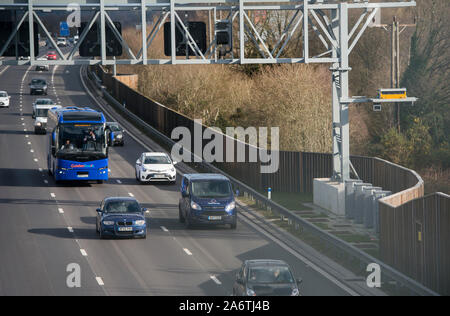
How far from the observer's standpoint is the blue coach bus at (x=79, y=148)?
40.4 meters

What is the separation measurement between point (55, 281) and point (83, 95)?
63.4 m

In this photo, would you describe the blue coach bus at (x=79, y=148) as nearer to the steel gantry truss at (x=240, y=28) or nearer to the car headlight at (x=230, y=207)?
the steel gantry truss at (x=240, y=28)

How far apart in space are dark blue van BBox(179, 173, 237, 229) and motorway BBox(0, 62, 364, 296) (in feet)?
1.48

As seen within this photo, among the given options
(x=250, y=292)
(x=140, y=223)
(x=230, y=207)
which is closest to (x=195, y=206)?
(x=230, y=207)

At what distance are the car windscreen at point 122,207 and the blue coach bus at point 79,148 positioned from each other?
37.9ft

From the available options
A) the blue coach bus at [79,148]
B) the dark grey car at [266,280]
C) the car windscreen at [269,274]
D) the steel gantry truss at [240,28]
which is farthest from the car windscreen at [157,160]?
the car windscreen at [269,274]

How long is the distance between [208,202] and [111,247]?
14.8 feet

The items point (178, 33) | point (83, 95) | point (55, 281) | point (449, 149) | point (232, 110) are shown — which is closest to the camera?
point (55, 281)

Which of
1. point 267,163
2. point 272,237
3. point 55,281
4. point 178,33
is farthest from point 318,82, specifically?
point 55,281

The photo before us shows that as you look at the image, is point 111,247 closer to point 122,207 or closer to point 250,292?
point 122,207

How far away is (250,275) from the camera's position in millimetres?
19172

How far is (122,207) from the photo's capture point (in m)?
29.2

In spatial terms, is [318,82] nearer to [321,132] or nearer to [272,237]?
[321,132]

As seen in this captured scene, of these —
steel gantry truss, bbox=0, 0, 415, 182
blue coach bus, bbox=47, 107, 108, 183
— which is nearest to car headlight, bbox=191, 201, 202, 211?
steel gantry truss, bbox=0, 0, 415, 182
